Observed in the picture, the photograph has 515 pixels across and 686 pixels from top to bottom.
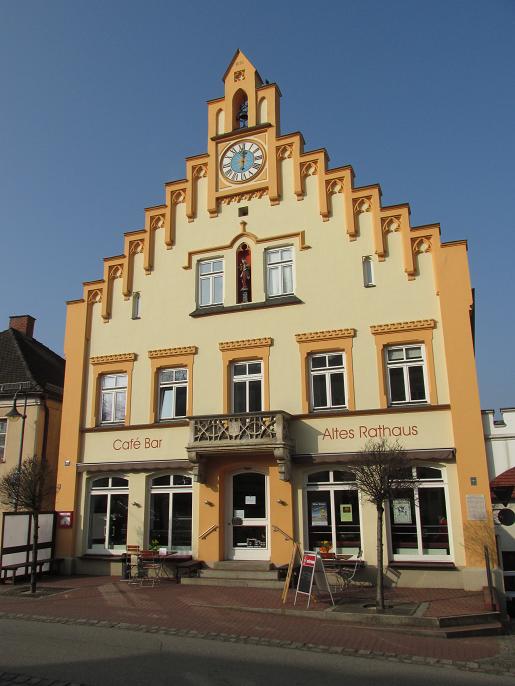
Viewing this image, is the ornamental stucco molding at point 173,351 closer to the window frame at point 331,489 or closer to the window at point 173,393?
the window at point 173,393

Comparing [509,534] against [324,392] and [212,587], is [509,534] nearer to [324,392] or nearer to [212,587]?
[324,392]

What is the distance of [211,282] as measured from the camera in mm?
20109

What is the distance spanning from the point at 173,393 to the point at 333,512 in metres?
6.59

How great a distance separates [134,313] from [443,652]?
48.1 feet

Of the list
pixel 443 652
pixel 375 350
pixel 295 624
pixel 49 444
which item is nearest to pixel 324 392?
pixel 375 350

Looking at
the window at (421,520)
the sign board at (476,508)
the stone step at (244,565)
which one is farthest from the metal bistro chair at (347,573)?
the sign board at (476,508)

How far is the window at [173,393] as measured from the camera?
63.4 feet

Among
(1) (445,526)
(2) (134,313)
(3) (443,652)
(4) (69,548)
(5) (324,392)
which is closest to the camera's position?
(3) (443,652)

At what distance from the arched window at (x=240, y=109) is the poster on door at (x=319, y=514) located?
1372 centimetres

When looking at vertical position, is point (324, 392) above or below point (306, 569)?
above

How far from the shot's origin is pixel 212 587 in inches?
621

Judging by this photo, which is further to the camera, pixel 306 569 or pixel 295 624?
pixel 306 569

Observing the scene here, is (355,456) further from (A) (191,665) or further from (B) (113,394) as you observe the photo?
(B) (113,394)

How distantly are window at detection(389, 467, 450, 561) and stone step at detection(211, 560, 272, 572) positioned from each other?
3.62 m
